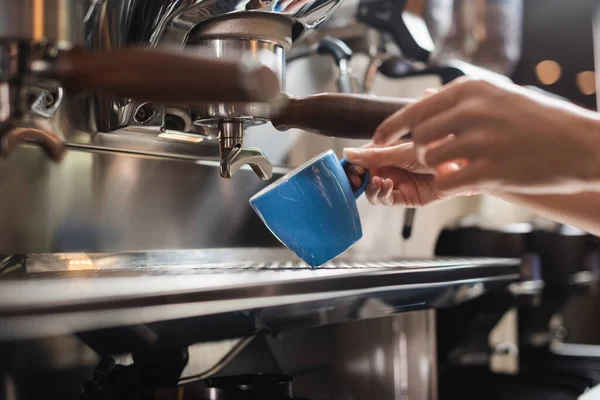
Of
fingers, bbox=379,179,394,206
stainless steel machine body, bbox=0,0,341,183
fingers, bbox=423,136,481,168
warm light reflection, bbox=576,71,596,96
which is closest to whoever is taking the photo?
fingers, bbox=423,136,481,168

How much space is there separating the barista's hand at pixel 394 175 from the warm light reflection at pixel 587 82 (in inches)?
37.7

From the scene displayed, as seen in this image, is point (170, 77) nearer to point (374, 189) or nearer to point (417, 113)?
point (417, 113)

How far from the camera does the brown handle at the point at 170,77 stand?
0.88ft

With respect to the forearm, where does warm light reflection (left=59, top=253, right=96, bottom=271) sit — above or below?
below

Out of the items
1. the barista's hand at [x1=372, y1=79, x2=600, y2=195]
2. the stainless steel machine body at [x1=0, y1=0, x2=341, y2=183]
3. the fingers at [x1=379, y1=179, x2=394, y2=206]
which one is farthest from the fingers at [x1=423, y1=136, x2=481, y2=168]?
the fingers at [x1=379, y1=179, x2=394, y2=206]

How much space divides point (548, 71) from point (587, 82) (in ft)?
0.34

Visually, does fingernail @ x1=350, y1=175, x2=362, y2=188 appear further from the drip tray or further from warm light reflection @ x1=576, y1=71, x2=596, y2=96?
warm light reflection @ x1=576, y1=71, x2=596, y2=96

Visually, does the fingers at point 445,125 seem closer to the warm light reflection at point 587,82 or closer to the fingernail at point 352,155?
the fingernail at point 352,155

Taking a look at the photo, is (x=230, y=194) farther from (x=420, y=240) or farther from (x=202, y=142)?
(x=420, y=240)

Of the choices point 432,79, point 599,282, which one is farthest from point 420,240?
point 599,282

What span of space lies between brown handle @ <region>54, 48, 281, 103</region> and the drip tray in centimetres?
12

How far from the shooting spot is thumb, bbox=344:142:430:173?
1.92 feet

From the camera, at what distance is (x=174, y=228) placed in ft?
2.41

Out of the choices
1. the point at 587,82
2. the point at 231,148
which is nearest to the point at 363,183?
the point at 231,148
